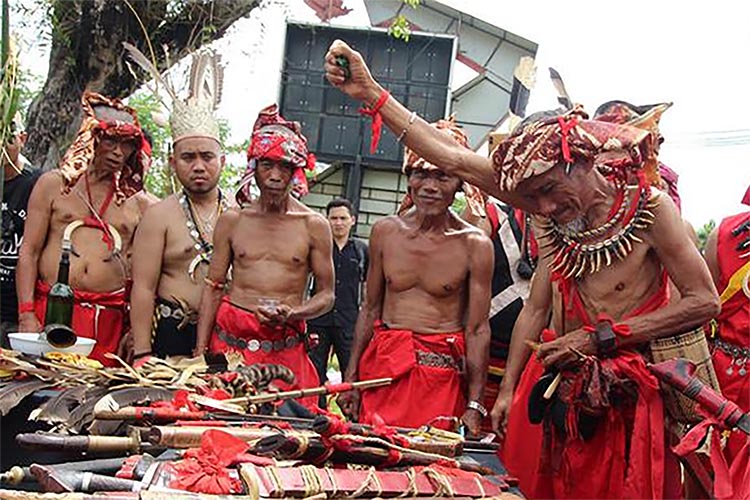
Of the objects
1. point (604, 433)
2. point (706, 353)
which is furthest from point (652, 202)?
point (604, 433)

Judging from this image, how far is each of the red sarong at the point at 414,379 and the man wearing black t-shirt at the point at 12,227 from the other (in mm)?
2228

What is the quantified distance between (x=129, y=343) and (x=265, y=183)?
46.9 inches

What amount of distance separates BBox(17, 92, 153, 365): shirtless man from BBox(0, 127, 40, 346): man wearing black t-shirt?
36 centimetres

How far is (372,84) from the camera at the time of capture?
12.5ft

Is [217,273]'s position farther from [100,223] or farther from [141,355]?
[100,223]

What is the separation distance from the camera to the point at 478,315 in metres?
4.91

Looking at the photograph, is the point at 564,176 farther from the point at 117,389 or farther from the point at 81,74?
the point at 81,74

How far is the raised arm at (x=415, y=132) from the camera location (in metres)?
3.77

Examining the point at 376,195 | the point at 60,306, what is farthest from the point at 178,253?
the point at 376,195

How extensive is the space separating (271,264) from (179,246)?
562 millimetres

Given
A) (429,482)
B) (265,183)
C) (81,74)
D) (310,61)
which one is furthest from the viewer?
(310,61)

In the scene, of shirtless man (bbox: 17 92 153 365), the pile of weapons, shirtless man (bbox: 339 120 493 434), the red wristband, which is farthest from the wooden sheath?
the red wristband

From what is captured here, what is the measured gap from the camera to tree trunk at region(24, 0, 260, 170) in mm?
7977

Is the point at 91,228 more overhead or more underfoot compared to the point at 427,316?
more overhead
